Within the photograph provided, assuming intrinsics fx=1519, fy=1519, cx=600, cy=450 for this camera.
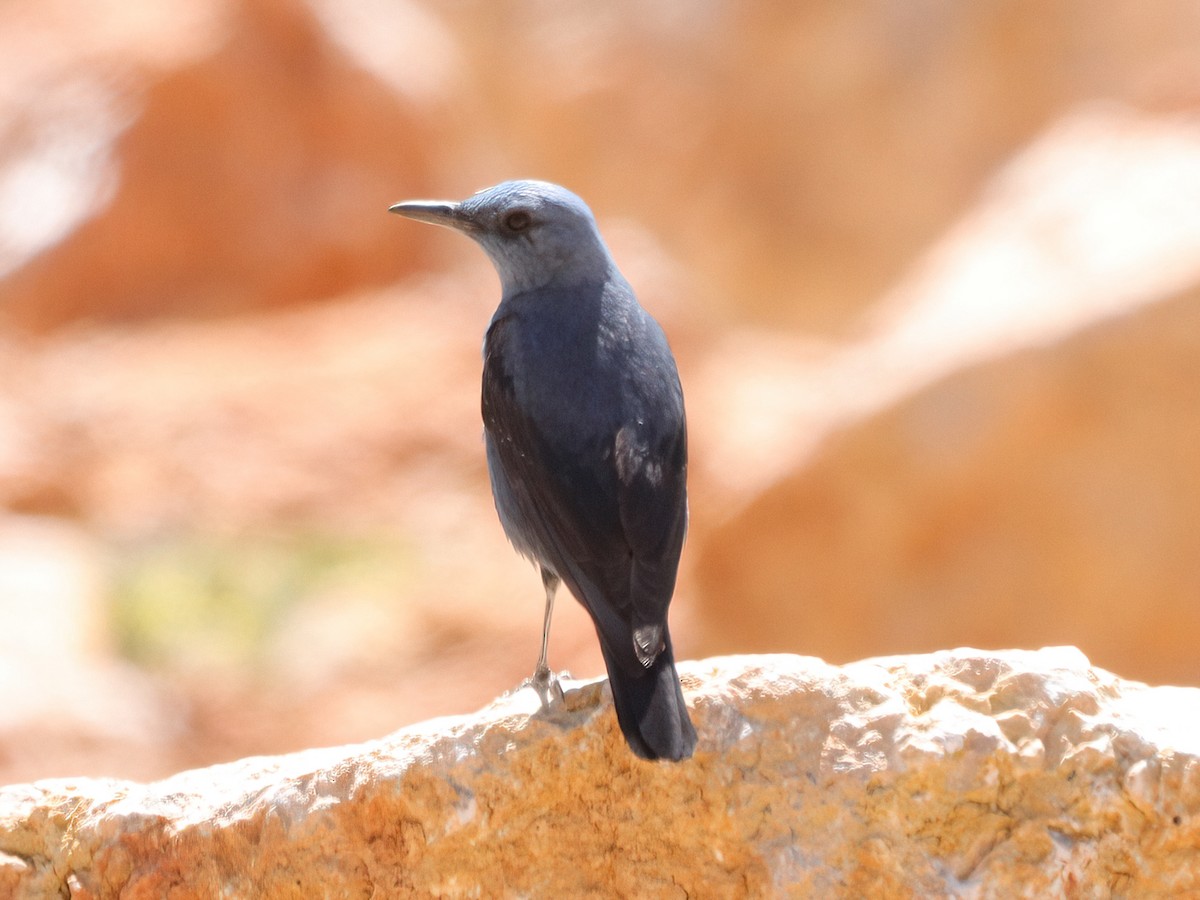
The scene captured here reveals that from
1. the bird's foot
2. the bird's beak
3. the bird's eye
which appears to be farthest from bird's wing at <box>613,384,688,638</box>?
the bird's beak

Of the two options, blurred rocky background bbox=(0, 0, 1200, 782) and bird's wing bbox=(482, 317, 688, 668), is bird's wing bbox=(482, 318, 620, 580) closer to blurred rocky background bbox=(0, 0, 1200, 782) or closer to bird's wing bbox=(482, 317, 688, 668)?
bird's wing bbox=(482, 317, 688, 668)

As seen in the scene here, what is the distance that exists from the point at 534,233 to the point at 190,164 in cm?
918

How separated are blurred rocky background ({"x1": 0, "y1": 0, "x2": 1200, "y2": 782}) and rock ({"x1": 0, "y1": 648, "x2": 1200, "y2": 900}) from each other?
538 centimetres

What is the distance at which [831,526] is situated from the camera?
10.1 metres

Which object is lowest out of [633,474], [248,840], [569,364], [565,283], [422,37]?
[248,840]

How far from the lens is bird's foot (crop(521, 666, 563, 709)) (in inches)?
154

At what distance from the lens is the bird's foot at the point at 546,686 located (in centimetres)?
392

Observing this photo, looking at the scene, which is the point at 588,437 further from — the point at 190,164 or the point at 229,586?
the point at 190,164

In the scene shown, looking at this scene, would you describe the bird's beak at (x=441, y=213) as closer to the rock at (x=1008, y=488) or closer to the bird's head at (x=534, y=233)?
the bird's head at (x=534, y=233)

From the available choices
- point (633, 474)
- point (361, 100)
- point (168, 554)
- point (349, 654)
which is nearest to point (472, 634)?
point (349, 654)

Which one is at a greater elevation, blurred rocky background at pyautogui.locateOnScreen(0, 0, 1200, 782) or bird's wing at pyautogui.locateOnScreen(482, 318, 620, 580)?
blurred rocky background at pyautogui.locateOnScreen(0, 0, 1200, 782)

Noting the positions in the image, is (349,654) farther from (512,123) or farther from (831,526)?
(512,123)

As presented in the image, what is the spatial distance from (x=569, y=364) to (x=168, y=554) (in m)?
7.26

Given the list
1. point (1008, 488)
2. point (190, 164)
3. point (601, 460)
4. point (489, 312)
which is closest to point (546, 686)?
point (601, 460)
